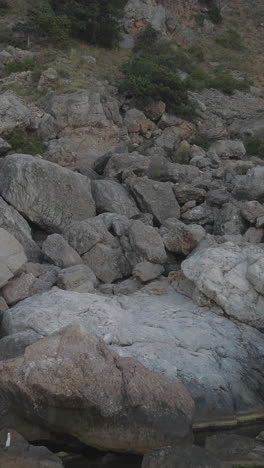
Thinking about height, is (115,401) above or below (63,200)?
above

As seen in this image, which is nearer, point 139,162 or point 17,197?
point 17,197

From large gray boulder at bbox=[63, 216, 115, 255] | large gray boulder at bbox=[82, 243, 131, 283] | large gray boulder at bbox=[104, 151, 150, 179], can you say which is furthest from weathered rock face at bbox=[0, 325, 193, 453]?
large gray boulder at bbox=[104, 151, 150, 179]

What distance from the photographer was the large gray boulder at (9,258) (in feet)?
40.3

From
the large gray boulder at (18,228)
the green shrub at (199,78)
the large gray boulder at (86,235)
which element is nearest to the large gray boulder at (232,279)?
the large gray boulder at (86,235)

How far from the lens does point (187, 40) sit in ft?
133

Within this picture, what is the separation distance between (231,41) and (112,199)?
2974cm

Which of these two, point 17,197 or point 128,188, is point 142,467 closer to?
point 17,197

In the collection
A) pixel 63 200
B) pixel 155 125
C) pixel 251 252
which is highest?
pixel 251 252

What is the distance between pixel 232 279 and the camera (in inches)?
498

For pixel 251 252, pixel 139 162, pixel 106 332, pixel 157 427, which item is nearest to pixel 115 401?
pixel 157 427

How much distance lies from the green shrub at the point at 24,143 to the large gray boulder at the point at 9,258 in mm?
9353

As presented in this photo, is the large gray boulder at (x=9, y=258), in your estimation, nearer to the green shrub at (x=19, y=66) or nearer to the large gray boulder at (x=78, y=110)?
the large gray boulder at (x=78, y=110)

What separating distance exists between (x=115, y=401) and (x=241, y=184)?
11.4m

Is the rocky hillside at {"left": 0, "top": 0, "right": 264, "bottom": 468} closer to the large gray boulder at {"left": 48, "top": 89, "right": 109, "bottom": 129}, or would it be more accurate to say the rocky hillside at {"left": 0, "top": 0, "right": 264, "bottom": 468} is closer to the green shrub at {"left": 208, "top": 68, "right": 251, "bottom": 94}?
the large gray boulder at {"left": 48, "top": 89, "right": 109, "bottom": 129}
